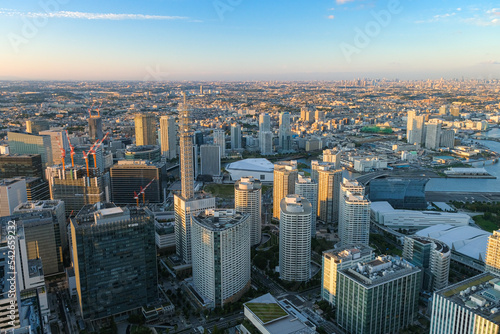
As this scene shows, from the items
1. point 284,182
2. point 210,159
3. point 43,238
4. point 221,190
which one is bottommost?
point 221,190

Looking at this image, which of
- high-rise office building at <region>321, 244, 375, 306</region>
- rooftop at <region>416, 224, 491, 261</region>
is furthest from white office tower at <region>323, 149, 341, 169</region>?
high-rise office building at <region>321, 244, 375, 306</region>

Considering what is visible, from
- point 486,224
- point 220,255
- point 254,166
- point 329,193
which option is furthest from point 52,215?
point 486,224

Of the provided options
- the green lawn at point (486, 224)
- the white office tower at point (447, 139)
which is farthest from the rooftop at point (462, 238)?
the white office tower at point (447, 139)

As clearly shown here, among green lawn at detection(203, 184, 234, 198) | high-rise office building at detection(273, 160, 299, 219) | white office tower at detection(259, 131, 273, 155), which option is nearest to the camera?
high-rise office building at detection(273, 160, 299, 219)

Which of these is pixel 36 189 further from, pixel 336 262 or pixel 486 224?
pixel 486 224

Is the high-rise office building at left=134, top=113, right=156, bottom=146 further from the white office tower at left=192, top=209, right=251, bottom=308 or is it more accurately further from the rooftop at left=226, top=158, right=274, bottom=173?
the white office tower at left=192, top=209, right=251, bottom=308

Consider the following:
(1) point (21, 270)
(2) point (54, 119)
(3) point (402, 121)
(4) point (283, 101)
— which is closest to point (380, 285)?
(1) point (21, 270)
